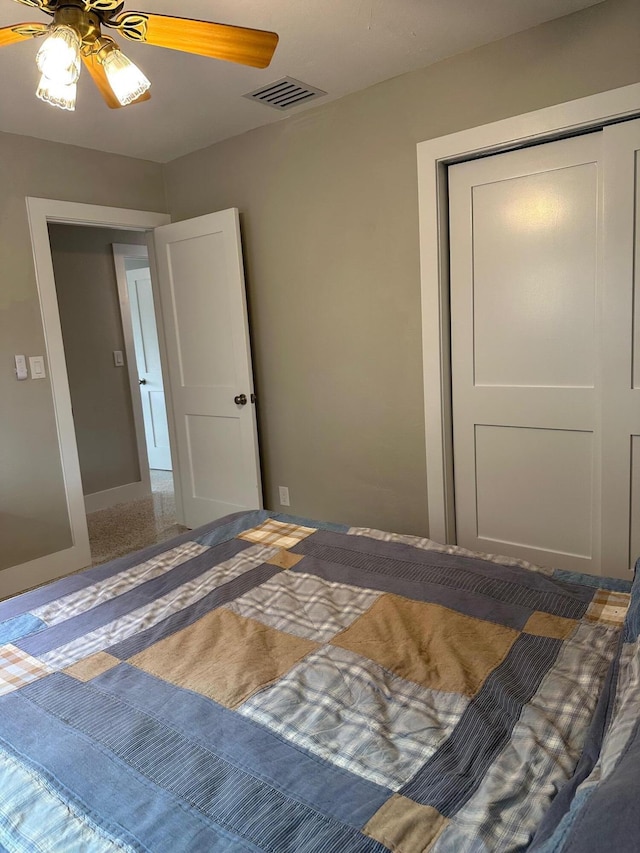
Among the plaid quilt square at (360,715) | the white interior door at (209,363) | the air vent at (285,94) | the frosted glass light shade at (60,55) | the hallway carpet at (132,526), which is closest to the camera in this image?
the plaid quilt square at (360,715)

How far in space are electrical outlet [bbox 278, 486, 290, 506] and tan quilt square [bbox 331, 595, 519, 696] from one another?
2161 millimetres

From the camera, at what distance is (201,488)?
3998 mm

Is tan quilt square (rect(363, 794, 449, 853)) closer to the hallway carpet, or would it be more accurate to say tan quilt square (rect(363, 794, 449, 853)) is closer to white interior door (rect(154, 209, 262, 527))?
white interior door (rect(154, 209, 262, 527))

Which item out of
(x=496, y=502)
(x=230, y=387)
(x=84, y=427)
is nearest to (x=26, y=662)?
(x=496, y=502)

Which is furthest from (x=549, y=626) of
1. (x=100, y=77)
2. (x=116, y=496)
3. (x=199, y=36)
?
(x=116, y=496)

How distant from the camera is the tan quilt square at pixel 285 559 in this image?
183 centimetres

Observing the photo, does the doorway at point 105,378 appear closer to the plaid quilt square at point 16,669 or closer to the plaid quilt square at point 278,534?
the plaid quilt square at point 278,534

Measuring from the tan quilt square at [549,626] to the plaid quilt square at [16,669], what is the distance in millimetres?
1088

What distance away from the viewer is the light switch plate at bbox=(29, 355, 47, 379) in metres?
3.29

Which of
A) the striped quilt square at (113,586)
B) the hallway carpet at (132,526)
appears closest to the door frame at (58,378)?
the hallway carpet at (132,526)

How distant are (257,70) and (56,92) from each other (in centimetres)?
127

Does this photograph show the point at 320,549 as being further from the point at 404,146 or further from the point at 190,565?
the point at 404,146

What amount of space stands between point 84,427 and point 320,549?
3463 mm

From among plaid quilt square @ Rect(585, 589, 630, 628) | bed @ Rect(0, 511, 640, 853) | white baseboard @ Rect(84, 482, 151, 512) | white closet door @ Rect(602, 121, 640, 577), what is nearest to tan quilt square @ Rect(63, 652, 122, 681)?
bed @ Rect(0, 511, 640, 853)
